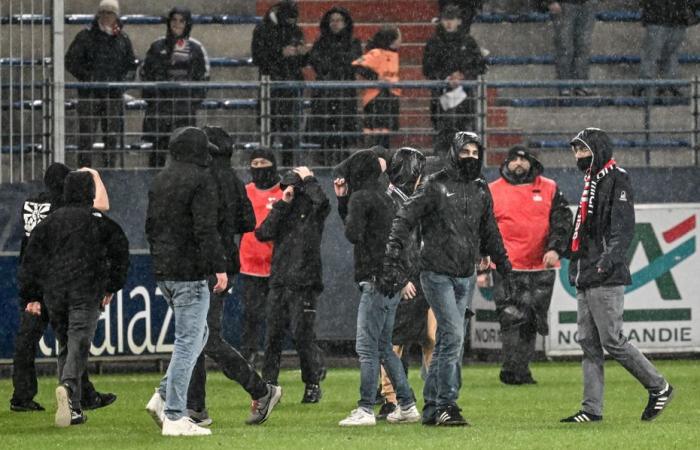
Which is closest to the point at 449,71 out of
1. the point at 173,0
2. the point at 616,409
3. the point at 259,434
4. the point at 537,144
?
the point at 537,144

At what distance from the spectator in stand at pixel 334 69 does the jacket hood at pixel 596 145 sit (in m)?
7.69

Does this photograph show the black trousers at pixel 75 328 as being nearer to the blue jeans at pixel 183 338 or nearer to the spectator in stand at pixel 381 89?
the blue jeans at pixel 183 338

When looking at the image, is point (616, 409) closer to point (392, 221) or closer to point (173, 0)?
point (392, 221)

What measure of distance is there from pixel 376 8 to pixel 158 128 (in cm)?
554

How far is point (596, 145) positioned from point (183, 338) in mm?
3388

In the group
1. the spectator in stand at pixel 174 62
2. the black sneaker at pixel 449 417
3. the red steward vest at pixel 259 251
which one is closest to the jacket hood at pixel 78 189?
the black sneaker at pixel 449 417

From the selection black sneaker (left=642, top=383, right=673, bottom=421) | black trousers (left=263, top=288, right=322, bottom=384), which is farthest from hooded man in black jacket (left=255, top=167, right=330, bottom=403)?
black sneaker (left=642, top=383, right=673, bottom=421)

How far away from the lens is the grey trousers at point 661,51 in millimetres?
23344

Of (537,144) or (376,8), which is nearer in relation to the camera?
(537,144)

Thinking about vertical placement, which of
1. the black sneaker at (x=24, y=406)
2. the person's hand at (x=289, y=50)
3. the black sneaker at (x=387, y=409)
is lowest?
the black sneaker at (x=24, y=406)

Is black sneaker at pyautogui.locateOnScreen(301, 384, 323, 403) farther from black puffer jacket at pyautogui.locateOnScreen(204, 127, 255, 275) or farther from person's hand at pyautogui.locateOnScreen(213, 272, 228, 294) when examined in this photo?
person's hand at pyautogui.locateOnScreen(213, 272, 228, 294)

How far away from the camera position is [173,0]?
24828mm

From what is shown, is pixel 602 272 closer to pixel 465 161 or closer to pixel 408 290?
pixel 465 161

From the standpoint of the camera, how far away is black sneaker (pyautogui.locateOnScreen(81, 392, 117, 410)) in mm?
14805
